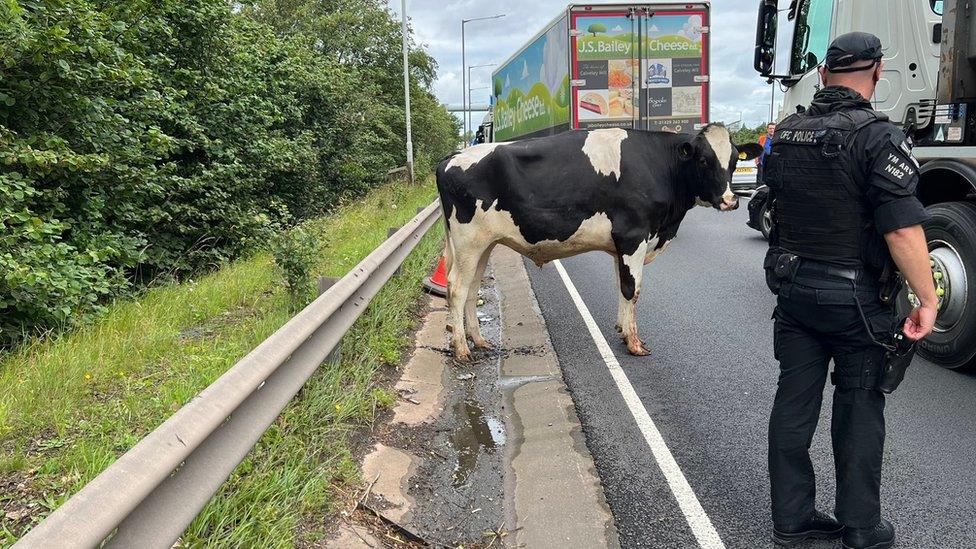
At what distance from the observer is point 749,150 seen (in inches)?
238

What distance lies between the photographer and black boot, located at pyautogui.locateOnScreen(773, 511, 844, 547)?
9.81 feet

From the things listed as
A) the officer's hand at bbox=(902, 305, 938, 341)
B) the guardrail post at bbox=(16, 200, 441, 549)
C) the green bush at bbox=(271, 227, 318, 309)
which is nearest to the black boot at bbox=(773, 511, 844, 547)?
the officer's hand at bbox=(902, 305, 938, 341)

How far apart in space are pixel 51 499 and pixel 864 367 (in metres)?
3.21

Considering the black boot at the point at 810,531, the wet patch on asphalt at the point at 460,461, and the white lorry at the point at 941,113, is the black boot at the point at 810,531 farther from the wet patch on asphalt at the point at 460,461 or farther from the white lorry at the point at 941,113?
the white lorry at the point at 941,113

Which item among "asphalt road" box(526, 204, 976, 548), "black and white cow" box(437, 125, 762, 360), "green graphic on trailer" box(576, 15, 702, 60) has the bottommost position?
"asphalt road" box(526, 204, 976, 548)

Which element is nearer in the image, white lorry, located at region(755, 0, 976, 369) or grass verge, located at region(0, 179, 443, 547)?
grass verge, located at region(0, 179, 443, 547)

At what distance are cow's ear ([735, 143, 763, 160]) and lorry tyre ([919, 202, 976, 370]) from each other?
4.57 ft

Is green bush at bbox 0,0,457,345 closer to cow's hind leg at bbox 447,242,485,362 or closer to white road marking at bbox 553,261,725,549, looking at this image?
cow's hind leg at bbox 447,242,485,362

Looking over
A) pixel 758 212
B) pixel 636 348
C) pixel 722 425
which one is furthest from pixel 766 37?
pixel 722 425

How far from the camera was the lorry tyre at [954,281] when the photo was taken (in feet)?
16.0

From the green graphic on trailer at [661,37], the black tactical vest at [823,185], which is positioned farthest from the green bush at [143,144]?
the green graphic on trailer at [661,37]

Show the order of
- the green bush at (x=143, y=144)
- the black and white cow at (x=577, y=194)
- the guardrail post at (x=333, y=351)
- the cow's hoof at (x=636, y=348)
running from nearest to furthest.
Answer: the guardrail post at (x=333, y=351) → the black and white cow at (x=577, y=194) → the cow's hoof at (x=636, y=348) → the green bush at (x=143, y=144)

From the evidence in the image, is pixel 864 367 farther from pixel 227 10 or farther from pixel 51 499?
pixel 227 10

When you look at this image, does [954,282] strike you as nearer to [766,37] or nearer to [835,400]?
[835,400]
